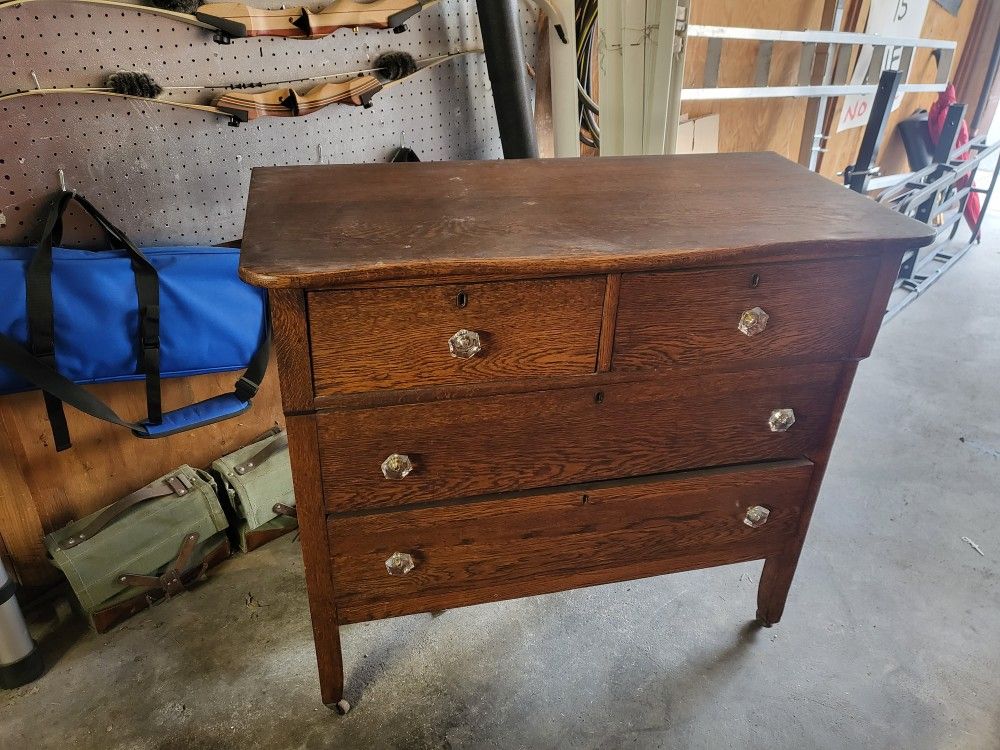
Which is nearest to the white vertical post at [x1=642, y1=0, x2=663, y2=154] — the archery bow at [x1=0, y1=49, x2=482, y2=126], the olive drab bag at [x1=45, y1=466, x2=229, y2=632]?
the archery bow at [x1=0, y1=49, x2=482, y2=126]

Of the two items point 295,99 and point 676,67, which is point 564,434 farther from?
point 676,67

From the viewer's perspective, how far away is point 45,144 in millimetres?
1406

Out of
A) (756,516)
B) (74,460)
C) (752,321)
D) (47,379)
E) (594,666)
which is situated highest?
(752,321)

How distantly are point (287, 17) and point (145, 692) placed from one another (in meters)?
1.48

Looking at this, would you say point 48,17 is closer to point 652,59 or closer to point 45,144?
point 45,144

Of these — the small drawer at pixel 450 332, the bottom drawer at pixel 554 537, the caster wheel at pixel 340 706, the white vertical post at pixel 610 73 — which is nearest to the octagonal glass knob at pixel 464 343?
the small drawer at pixel 450 332

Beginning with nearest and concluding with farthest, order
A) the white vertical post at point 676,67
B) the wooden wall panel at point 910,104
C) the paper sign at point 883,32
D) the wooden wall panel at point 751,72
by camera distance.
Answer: the white vertical post at point 676,67 < the wooden wall panel at point 751,72 < the paper sign at point 883,32 < the wooden wall panel at point 910,104

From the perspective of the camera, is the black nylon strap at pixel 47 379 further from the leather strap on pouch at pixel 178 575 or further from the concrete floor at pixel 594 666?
the concrete floor at pixel 594 666

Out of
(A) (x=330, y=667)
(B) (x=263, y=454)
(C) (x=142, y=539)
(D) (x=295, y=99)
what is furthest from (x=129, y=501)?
(D) (x=295, y=99)

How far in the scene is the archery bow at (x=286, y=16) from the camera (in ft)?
4.75

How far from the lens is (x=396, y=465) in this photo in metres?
1.17

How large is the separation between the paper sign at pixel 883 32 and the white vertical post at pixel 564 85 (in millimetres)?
1998

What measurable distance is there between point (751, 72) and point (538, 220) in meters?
2.09

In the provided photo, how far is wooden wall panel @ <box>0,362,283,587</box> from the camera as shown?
5.17ft
